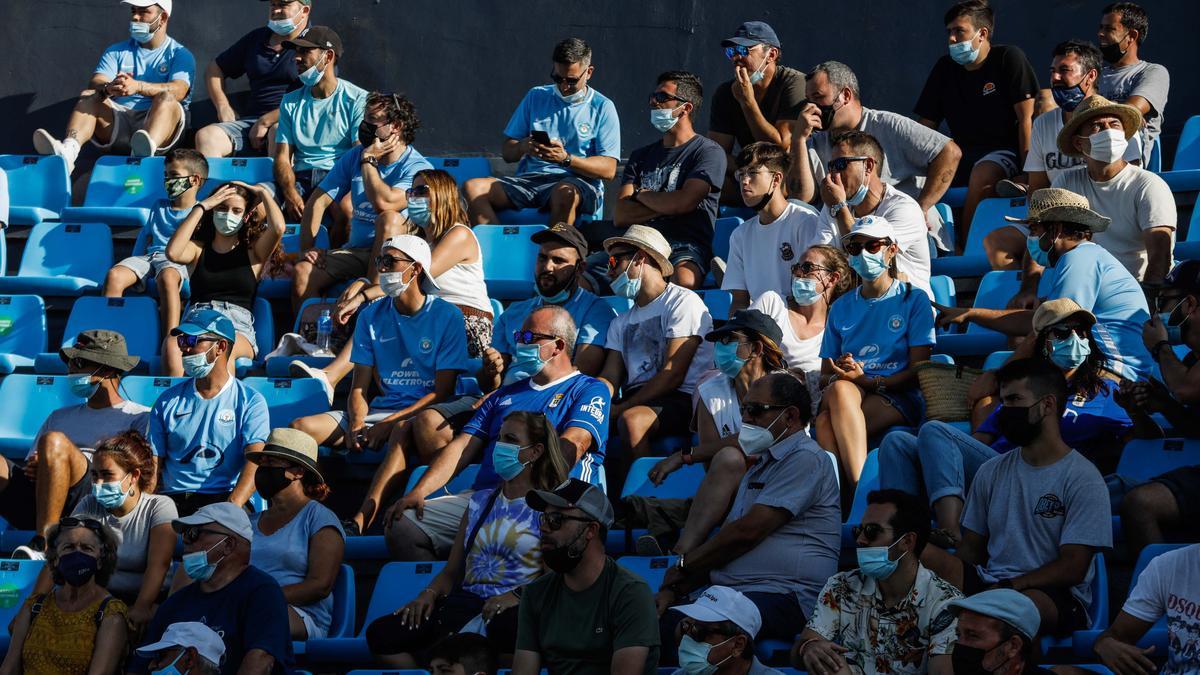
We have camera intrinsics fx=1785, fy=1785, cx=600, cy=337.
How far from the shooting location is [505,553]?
6.05 m

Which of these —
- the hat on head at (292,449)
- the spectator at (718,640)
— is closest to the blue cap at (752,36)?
the hat on head at (292,449)

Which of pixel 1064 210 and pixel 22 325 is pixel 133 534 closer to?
pixel 22 325

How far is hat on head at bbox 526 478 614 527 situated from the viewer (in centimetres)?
548

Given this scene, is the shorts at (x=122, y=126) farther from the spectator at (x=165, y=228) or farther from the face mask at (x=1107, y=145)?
the face mask at (x=1107, y=145)

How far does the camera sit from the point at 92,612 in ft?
20.1

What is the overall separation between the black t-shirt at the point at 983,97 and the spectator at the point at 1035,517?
→ 332 centimetres

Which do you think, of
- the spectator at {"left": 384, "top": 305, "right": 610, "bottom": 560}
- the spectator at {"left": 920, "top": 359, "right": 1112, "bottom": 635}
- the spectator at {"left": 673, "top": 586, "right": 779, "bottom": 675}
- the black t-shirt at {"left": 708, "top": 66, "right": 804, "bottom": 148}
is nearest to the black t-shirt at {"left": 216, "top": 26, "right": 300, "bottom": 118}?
the black t-shirt at {"left": 708, "top": 66, "right": 804, "bottom": 148}

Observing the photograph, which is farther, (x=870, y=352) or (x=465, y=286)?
(x=465, y=286)

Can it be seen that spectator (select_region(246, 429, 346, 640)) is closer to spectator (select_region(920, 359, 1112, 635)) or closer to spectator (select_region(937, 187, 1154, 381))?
spectator (select_region(920, 359, 1112, 635))

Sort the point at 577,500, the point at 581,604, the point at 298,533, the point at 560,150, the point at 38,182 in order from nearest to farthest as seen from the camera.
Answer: the point at 581,604, the point at 577,500, the point at 298,533, the point at 560,150, the point at 38,182

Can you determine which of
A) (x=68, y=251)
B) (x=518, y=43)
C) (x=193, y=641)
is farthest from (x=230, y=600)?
(x=518, y=43)

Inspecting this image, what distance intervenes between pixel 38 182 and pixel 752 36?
4.12 metres

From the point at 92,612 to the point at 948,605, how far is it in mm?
2955

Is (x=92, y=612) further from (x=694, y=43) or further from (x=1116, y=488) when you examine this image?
(x=694, y=43)
